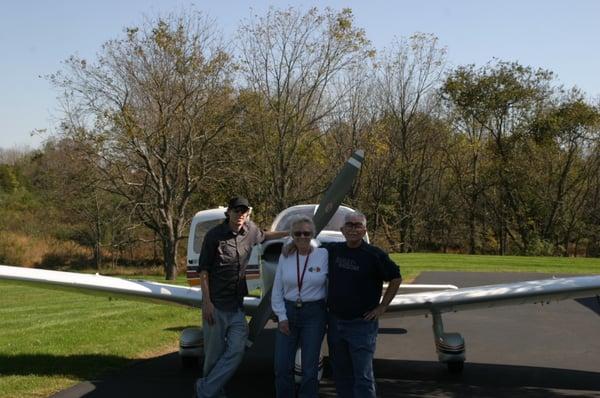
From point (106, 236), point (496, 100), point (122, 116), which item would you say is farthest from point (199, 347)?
point (496, 100)

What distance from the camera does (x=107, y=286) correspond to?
7367 mm

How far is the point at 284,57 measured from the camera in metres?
29.2

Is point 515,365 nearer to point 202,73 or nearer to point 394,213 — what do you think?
point 202,73

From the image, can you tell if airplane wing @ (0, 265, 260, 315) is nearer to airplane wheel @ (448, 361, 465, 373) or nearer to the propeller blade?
the propeller blade

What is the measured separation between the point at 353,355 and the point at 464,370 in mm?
3310

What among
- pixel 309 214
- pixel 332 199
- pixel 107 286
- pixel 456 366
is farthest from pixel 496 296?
pixel 107 286

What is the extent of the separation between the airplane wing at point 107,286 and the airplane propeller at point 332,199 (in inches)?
39.3

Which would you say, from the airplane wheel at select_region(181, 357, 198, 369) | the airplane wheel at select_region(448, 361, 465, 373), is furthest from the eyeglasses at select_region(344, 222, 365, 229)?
the airplane wheel at select_region(181, 357, 198, 369)

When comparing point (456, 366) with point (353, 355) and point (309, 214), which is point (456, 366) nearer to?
point (309, 214)

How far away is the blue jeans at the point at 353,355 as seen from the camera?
190 inches

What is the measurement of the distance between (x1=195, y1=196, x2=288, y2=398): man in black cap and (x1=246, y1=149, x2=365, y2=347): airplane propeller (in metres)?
0.25

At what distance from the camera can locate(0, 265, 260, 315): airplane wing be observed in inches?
282

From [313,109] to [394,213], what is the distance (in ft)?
48.2

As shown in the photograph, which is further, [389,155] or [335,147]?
[389,155]
